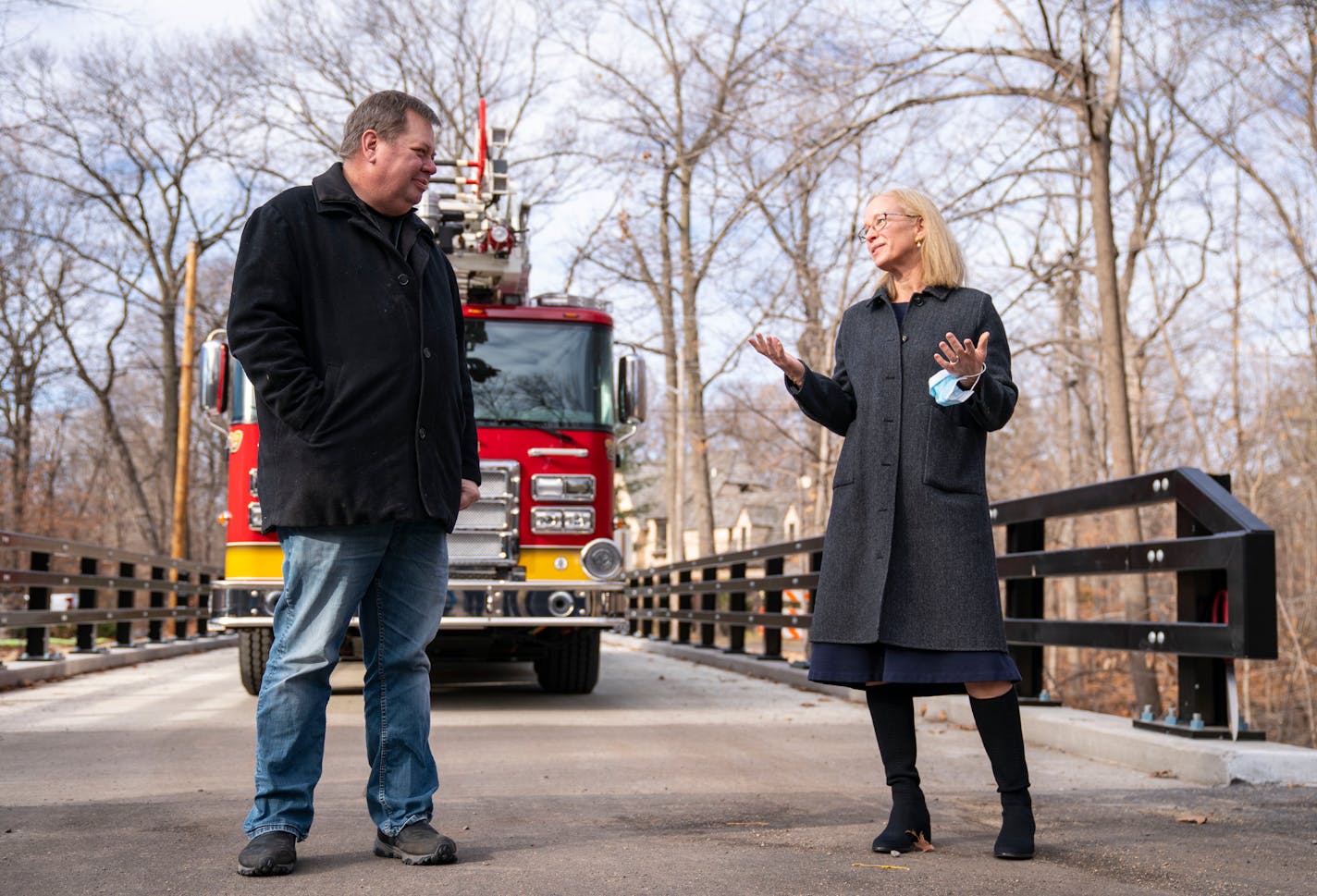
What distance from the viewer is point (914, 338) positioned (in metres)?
4.09

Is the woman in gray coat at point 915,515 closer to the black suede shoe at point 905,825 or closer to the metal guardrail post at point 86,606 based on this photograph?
the black suede shoe at point 905,825

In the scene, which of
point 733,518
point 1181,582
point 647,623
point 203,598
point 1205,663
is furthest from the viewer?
point 733,518

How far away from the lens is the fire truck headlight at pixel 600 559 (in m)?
8.99

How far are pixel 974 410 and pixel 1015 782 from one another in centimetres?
105

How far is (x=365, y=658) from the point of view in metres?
3.94

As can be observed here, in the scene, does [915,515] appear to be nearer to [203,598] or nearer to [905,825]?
[905,825]

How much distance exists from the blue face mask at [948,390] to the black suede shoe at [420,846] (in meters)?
1.81

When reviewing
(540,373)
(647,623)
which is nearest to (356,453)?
(540,373)

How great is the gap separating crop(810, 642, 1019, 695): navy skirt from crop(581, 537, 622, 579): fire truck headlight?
5.00 metres

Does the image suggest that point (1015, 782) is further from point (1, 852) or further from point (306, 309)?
point (1, 852)

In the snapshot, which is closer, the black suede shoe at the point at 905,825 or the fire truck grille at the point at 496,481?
the black suede shoe at the point at 905,825

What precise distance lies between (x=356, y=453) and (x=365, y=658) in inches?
26.3

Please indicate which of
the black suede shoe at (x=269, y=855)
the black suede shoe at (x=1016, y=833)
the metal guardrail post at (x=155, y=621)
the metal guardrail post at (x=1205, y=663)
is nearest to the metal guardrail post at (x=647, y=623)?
the metal guardrail post at (x=155, y=621)

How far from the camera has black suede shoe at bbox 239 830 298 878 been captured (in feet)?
11.4
